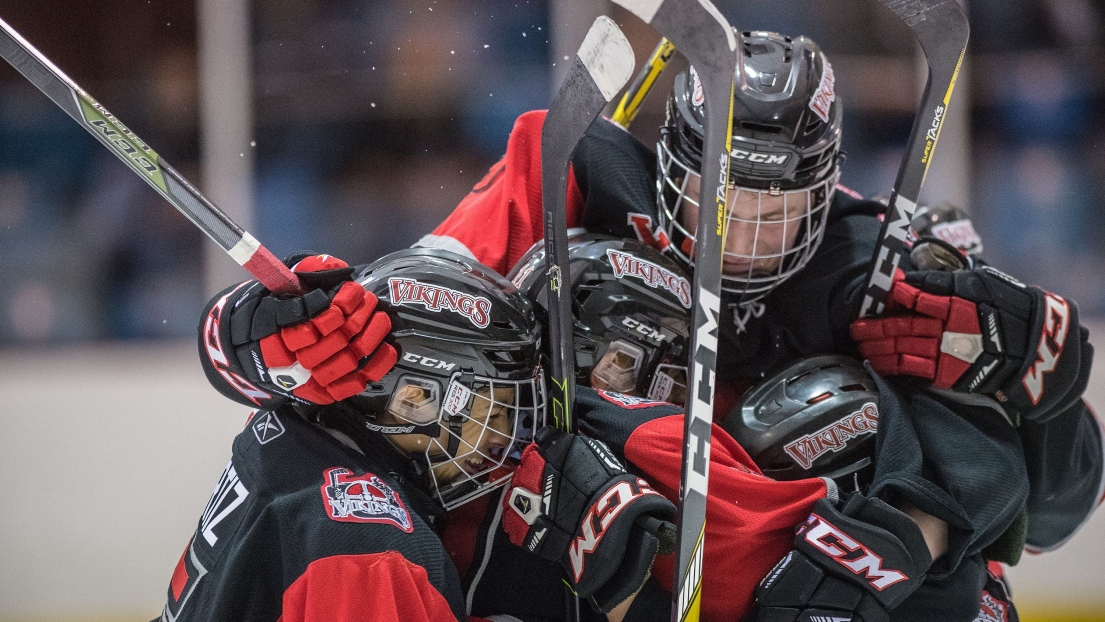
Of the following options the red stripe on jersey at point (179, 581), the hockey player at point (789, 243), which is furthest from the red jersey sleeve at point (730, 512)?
the red stripe on jersey at point (179, 581)

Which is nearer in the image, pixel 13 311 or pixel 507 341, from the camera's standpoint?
pixel 507 341

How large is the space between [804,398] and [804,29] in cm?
121

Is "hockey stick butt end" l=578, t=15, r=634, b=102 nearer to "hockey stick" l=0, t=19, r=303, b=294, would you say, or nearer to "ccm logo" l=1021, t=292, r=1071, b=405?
"hockey stick" l=0, t=19, r=303, b=294

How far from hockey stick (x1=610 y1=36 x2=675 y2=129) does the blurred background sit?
0.09ft

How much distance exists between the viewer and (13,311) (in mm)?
2420

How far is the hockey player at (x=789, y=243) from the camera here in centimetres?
153

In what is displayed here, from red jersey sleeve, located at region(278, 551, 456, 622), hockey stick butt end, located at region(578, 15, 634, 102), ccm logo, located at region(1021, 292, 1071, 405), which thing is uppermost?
hockey stick butt end, located at region(578, 15, 634, 102)

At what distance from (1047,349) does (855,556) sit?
46 cm

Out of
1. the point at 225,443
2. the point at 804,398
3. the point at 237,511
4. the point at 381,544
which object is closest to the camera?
the point at 381,544

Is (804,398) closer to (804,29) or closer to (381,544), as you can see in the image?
(381,544)

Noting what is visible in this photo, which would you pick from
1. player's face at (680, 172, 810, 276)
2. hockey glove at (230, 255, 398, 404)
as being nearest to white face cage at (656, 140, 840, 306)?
player's face at (680, 172, 810, 276)

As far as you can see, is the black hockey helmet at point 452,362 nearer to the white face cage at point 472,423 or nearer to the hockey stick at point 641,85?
the white face cage at point 472,423

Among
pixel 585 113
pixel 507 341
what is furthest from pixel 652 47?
pixel 507 341

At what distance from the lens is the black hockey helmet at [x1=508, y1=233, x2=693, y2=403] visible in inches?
59.8
